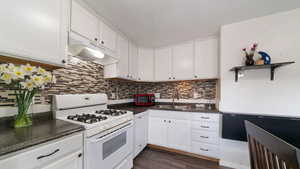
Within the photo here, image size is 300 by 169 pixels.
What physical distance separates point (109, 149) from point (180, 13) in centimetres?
201

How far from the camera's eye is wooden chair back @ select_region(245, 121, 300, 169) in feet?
1.47

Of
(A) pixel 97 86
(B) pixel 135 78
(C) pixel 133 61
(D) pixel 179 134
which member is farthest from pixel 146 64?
(D) pixel 179 134

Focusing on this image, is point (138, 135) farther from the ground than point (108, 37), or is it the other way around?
point (108, 37)

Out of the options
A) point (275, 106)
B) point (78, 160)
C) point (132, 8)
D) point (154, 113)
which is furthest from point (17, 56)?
point (275, 106)

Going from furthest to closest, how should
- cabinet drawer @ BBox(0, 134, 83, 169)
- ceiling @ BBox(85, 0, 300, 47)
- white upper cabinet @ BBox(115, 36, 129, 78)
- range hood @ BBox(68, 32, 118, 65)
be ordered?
white upper cabinet @ BBox(115, 36, 129, 78) → ceiling @ BBox(85, 0, 300, 47) → range hood @ BBox(68, 32, 118, 65) → cabinet drawer @ BBox(0, 134, 83, 169)

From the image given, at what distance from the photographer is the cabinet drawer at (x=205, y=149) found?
5.94 ft

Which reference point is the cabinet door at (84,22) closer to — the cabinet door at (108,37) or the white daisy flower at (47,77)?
the cabinet door at (108,37)

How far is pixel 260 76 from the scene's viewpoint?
1581mm

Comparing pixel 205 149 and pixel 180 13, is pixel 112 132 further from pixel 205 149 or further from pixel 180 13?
pixel 180 13

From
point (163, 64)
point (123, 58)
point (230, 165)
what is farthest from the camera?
point (163, 64)

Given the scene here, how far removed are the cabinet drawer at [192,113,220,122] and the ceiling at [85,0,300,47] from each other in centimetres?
154

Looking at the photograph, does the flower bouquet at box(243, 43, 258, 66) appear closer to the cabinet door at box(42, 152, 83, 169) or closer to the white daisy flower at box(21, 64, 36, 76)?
the cabinet door at box(42, 152, 83, 169)

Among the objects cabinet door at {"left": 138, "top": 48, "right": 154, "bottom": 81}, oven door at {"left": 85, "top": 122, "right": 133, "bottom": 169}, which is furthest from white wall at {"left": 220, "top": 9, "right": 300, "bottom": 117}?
oven door at {"left": 85, "top": 122, "right": 133, "bottom": 169}

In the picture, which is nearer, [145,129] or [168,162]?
[168,162]
